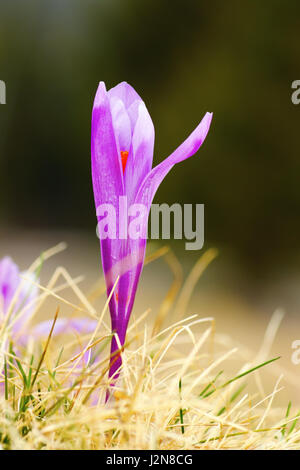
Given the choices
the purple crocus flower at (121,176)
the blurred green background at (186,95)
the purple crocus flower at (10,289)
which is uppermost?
the blurred green background at (186,95)

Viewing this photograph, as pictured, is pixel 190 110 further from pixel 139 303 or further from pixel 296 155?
pixel 139 303

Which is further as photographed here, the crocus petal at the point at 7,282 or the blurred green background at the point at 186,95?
the blurred green background at the point at 186,95

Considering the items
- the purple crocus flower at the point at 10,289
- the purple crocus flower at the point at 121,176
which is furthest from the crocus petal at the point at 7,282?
the purple crocus flower at the point at 121,176

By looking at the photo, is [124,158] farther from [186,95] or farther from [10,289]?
[186,95]

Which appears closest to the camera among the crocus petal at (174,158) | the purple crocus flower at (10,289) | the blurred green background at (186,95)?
the crocus petal at (174,158)

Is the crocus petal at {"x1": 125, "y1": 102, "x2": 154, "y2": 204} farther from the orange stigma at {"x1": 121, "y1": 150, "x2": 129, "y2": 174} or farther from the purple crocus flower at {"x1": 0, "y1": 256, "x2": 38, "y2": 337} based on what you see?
the purple crocus flower at {"x1": 0, "y1": 256, "x2": 38, "y2": 337}

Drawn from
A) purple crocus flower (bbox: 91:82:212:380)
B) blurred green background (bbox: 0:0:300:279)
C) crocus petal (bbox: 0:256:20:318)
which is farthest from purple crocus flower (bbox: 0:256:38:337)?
blurred green background (bbox: 0:0:300:279)

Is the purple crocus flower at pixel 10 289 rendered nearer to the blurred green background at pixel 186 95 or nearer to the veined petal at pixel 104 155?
the veined petal at pixel 104 155
